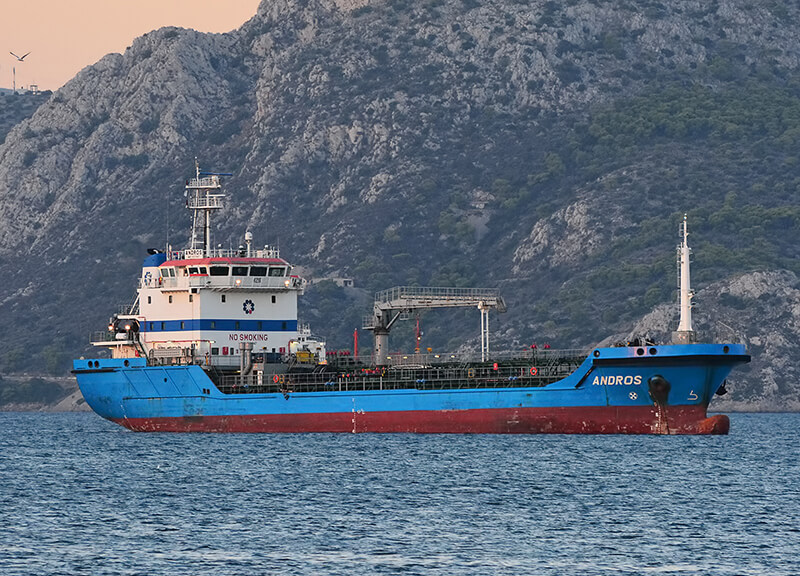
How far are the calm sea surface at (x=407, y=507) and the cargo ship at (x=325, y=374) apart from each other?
190 centimetres

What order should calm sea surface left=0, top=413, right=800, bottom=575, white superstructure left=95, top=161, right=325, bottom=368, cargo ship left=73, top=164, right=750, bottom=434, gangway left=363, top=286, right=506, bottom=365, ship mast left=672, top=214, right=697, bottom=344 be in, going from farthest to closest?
gangway left=363, top=286, right=506, bottom=365, white superstructure left=95, top=161, right=325, bottom=368, ship mast left=672, top=214, right=697, bottom=344, cargo ship left=73, top=164, right=750, bottom=434, calm sea surface left=0, top=413, right=800, bottom=575

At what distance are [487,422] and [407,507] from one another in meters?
27.2

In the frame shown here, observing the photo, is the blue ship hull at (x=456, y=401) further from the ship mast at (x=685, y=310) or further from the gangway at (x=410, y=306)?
the gangway at (x=410, y=306)

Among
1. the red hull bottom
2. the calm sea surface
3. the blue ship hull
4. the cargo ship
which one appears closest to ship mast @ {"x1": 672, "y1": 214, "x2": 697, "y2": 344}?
the cargo ship

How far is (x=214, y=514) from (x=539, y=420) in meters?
29.3

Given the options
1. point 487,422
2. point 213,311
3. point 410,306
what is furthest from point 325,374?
point 487,422

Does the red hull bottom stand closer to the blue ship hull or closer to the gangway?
the blue ship hull

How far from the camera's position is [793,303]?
165 metres

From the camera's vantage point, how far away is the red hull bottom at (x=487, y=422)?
74500mm

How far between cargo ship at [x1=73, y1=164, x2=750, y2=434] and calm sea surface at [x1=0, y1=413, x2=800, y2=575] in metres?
1.90

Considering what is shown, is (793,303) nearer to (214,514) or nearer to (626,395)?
(626,395)

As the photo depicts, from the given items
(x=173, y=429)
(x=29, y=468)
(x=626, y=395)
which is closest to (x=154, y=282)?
(x=173, y=429)

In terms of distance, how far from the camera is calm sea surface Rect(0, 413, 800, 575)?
40969 mm

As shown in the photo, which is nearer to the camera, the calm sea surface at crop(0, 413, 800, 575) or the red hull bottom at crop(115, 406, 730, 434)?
the calm sea surface at crop(0, 413, 800, 575)
